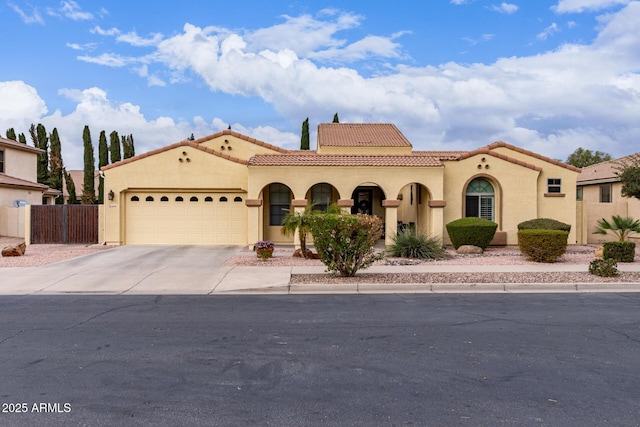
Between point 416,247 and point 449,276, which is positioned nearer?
point 449,276

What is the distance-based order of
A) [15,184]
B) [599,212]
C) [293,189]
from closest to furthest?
1. [293,189]
2. [599,212]
3. [15,184]

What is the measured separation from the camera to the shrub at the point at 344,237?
12.4 m

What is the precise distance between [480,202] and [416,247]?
5813 mm

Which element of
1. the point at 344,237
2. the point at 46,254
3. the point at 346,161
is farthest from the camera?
the point at 346,161

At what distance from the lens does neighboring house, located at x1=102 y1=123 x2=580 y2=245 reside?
20531mm

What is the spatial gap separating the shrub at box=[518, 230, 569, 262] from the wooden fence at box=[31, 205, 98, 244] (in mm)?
17608

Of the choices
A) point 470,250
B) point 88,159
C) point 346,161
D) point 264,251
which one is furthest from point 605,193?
point 88,159

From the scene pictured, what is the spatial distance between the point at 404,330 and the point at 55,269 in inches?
440

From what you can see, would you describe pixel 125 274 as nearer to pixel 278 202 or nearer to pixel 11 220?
pixel 278 202

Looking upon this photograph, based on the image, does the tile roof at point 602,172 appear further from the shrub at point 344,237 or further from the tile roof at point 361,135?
the shrub at point 344,237

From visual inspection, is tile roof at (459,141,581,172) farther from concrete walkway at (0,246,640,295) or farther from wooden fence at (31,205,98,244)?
wooden fence at (31,205,98,244)

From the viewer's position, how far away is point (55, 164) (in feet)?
139

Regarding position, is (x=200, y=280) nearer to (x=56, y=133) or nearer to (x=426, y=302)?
(x=426, y=302)

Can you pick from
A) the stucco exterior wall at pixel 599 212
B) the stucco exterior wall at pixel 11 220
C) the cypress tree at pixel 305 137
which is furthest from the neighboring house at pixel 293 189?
the cypress tree at pixel 305 137
